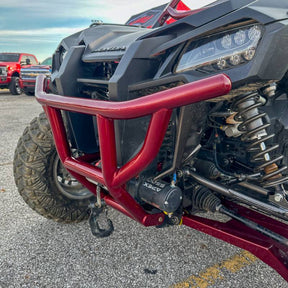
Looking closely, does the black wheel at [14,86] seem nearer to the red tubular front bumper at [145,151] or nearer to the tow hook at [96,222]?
the red tubular front bumper at [145,151]

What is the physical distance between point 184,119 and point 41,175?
1366 millimetres

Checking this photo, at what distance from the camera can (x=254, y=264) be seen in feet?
6.89

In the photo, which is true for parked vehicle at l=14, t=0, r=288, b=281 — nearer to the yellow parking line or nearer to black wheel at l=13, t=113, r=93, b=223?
black wheel at l=13, t=113, r=93, b=223

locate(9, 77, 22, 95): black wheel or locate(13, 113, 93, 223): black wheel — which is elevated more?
locate(13, 113, 93, 223): black wheel

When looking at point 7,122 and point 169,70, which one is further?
point 7,122

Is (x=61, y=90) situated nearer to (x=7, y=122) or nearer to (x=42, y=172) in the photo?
(x=42, y=172)

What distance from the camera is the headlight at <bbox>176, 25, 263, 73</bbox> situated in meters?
1.23

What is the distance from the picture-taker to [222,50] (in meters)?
1.30

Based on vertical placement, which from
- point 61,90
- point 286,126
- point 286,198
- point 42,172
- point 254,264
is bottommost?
point 254,264

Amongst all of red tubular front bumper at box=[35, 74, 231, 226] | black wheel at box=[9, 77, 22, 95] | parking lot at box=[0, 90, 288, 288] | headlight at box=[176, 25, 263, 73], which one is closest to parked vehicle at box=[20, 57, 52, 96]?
black wheel at box=[9, 77, 22, 95]

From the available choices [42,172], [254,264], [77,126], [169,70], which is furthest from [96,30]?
[254,264]

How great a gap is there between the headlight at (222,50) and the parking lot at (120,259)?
1.33 meters

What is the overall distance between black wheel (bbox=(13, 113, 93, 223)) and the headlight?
53.8 inches

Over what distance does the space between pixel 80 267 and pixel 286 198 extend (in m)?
1.37
